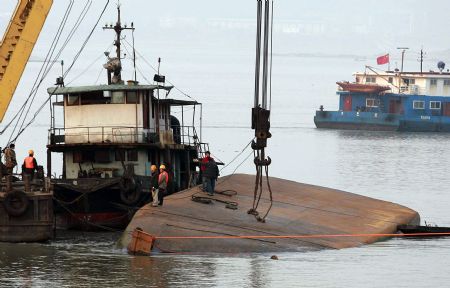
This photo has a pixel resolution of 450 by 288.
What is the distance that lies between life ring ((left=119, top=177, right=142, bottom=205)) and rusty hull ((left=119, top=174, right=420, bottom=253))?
1183mm

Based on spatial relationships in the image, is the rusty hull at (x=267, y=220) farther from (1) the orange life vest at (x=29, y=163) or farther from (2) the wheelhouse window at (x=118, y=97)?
(1) the orange life vest at (x=29, y=163)

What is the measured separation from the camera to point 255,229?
1449 inches

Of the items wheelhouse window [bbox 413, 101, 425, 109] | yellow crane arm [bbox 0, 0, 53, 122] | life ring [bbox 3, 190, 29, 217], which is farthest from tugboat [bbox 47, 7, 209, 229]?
wheelhouse window [bbox 413, 101, 425, 109]

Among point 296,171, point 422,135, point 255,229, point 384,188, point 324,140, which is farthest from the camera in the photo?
point 422,135

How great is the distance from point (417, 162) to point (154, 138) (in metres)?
45.5

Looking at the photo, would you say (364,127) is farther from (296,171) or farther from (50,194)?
(50,194)

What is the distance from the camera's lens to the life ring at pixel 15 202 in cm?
3653

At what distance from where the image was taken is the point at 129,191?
132 ft

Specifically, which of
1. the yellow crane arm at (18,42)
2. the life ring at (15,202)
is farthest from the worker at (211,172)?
the yellow crane arm at (18,42)

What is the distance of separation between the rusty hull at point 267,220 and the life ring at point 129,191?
1.18 meters

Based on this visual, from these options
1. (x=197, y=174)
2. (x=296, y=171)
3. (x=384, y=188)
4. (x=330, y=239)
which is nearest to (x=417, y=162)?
(x=296, y=171)

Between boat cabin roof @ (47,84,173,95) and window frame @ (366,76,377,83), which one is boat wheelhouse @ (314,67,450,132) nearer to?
window frame @ (366,76,377,83)

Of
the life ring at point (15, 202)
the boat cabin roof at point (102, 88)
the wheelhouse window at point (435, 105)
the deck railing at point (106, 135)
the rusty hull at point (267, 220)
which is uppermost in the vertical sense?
the boat cabin roof at point (102, 88)

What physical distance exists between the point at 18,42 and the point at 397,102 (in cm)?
7392
